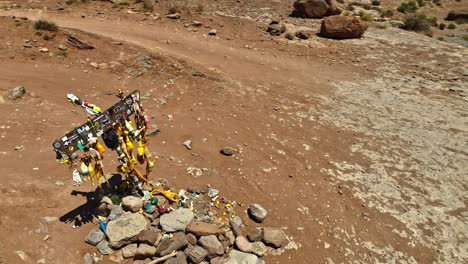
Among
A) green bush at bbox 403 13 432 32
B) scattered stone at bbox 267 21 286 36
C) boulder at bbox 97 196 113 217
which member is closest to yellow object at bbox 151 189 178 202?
boulder at bbox 97 196 113 217

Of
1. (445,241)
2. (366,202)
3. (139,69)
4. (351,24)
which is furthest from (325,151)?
(351,24)

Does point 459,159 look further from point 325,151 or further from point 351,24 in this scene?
point 351,24

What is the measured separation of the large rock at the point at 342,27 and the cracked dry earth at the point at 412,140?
65.6 inches

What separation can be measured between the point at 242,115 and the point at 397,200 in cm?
630

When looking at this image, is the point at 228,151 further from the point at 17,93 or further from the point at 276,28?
the point at 276,28

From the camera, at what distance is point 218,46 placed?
20.8m

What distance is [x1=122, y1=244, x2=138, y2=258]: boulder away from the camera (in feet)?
25.3

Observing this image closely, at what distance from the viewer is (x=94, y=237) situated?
7.92m

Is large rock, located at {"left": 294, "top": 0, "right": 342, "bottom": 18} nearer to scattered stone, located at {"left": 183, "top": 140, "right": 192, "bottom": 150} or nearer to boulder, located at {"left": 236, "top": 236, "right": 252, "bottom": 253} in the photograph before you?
scattered stone, located at {"left": 183, "top": 140, "right": 192, "bottom": 150}

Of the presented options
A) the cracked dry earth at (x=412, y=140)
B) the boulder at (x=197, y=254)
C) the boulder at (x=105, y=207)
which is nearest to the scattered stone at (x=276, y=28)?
the cracked dry earth at (x=412, y=140)

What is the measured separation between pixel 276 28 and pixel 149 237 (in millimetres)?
18140

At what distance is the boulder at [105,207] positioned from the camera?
834 centimetres

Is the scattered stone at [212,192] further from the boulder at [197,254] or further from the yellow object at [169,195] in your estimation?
the boulder at [197,254]

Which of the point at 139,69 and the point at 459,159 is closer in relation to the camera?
the point at 459,159
